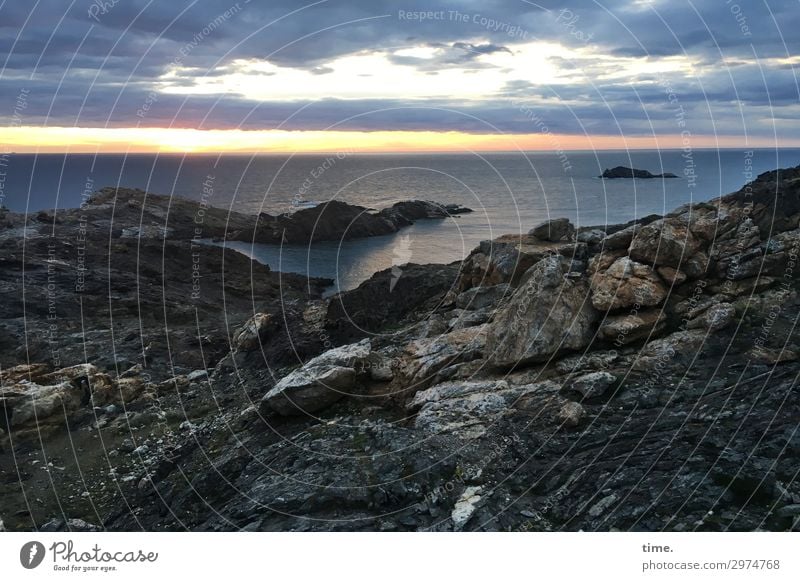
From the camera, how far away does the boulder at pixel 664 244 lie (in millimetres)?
18766

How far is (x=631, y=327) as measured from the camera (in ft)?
56.2

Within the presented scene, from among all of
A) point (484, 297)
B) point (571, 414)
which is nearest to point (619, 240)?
point (484, 297)

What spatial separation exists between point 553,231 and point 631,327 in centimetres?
1155

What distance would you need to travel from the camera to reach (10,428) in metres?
21.3

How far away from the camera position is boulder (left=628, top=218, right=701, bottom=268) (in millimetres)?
18766

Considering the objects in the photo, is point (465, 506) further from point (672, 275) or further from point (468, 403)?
point (672, 275)

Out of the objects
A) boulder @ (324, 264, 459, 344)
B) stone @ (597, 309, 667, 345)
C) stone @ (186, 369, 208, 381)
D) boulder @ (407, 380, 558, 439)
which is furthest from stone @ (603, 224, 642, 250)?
stone @ (186, 369, 208, 381)

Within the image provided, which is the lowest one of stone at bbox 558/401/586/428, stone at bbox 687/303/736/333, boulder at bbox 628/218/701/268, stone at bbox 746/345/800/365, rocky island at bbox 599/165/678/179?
stone at bbox 558/401/586/428

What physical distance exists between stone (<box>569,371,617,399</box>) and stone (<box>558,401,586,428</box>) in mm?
631

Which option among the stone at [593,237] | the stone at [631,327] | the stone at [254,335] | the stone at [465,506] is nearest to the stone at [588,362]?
the stone at [631,327]

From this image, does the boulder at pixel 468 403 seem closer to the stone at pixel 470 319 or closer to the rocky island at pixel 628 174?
the stone at pixel 470 319

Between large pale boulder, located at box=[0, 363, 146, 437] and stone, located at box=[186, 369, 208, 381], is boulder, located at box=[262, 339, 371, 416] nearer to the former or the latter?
stone, located at box=[186, 369, 208, 381]
